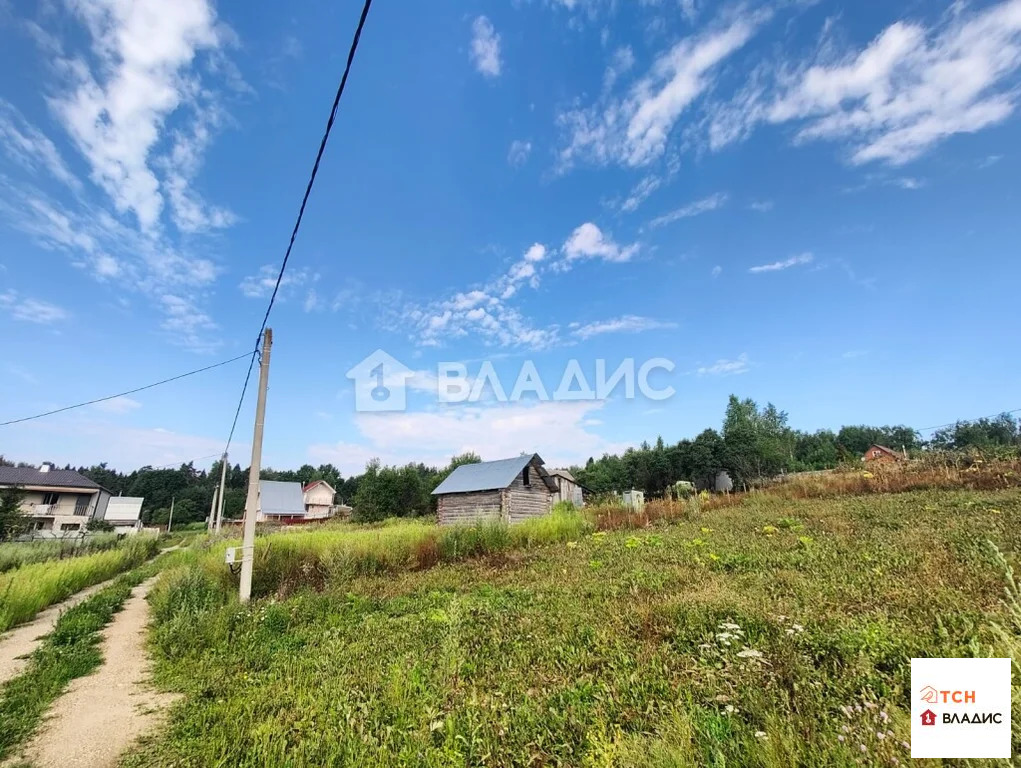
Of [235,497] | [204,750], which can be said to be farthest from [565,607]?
[235,497]

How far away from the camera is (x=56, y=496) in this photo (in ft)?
131

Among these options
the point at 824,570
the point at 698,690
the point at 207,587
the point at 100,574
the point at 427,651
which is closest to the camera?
the point at 698,690

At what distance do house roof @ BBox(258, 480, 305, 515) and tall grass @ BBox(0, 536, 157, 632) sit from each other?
3022 cm

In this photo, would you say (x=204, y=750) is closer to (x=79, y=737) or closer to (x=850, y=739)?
(x=79, y=737)

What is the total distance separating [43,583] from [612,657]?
1325 cm

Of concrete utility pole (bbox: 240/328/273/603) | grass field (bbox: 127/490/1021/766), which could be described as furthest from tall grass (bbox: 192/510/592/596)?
grass field (bbox: 127/490/1021/766)

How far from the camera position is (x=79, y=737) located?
399 cm

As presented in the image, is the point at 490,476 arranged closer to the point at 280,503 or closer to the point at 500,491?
the point at 500,491

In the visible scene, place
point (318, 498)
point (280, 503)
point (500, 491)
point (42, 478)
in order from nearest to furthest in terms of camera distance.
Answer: point (500, 491), point (42, 478), point (280, 503), point (318, 498)

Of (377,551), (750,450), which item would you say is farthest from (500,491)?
(750,450)

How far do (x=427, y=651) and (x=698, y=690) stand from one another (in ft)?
10.3

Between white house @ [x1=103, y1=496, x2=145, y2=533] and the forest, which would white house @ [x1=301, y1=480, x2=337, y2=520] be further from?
white house @ [x1=103, y1=496, x2=145, y2=533]

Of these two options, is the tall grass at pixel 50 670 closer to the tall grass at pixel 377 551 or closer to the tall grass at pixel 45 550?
the tall grass at pixel 377 551

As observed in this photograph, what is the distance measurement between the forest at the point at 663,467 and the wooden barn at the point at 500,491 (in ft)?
30.4
